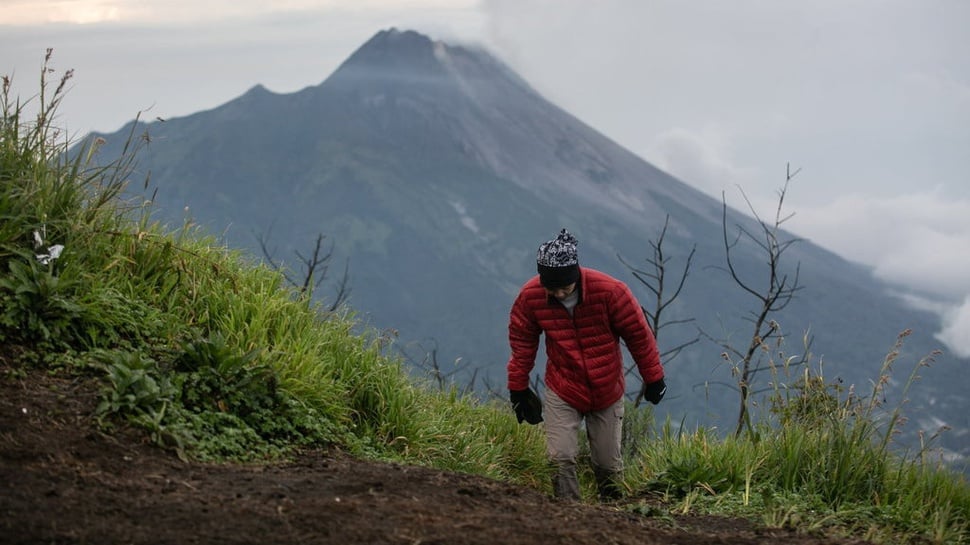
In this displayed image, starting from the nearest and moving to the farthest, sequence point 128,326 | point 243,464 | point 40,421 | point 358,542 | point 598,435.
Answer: point 358,542 < point 40,421 < point 243,464 < point 128,326 < point 598,435

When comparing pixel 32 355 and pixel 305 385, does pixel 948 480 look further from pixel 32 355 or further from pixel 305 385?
pixel 32 355

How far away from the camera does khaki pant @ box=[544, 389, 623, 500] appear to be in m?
7.42

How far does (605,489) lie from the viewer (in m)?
7.74

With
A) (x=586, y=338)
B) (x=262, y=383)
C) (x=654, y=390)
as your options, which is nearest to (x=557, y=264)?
(x=586, y=338)

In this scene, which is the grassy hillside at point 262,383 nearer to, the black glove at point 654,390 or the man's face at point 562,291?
the black glove at point 654,390

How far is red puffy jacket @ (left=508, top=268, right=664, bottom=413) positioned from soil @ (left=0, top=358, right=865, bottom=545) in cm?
136

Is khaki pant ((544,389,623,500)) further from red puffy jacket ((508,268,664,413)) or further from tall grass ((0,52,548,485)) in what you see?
tall grass ((0,52,548,485))

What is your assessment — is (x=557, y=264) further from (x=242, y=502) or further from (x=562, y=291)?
(x=242, y=502)

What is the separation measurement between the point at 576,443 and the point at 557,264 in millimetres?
1230

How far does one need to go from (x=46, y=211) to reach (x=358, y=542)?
11.7 feet

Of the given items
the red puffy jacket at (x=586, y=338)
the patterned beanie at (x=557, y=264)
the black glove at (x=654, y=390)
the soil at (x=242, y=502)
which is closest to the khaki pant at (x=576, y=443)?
the red puffy jacket at (x=586, y=338)

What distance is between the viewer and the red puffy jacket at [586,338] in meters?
7.29

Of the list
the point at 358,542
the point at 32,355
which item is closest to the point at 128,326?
the point at 32,355

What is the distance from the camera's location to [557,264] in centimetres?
704
